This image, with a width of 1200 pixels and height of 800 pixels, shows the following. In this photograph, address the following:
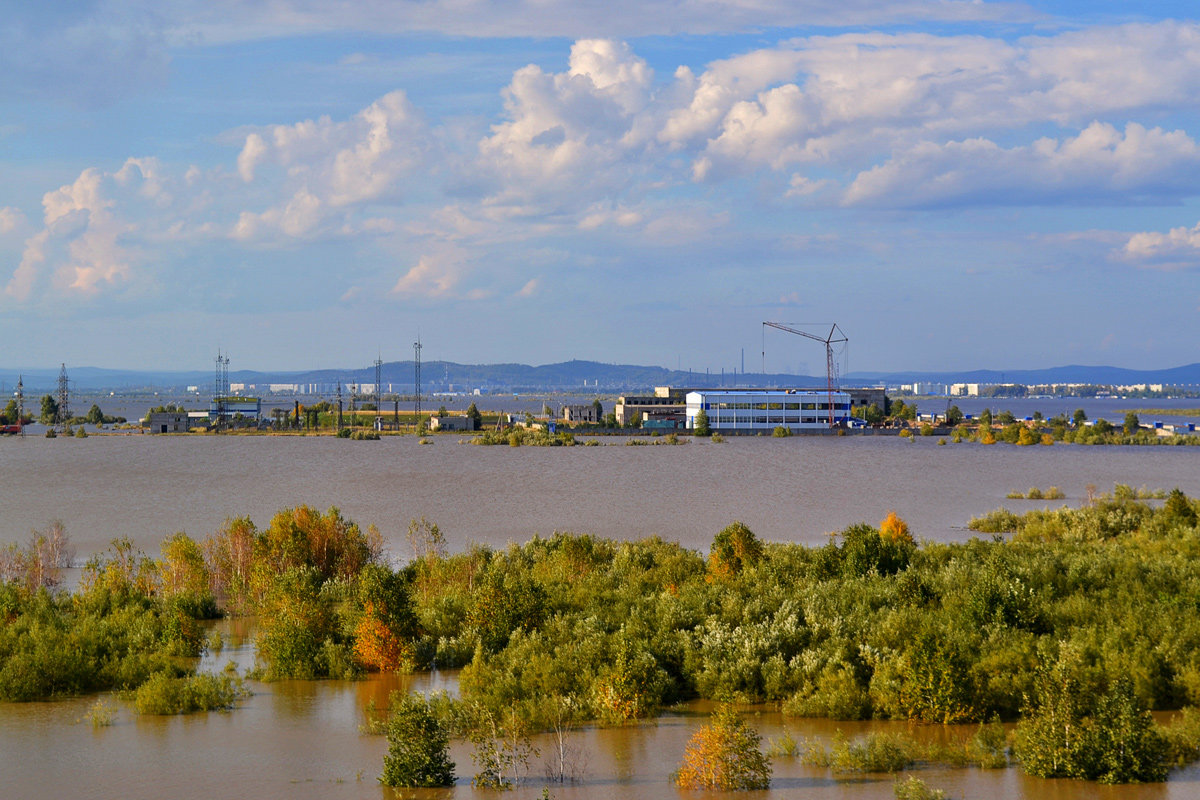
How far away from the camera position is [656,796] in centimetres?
1014

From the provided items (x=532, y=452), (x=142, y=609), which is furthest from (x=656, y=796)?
(x=532, y=452)

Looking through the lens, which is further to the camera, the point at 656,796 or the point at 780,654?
the point at 780,654

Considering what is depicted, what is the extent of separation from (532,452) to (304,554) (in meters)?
64.8

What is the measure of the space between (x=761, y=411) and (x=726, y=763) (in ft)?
335

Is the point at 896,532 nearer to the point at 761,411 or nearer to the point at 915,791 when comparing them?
the point at 915,791

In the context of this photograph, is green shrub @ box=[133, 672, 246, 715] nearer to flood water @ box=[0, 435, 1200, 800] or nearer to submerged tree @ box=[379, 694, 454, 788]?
flood water @ box=[0, 435, 1200, 800]

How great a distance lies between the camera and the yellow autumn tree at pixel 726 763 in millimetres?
10141

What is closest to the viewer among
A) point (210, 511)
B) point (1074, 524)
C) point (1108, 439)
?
point (1074, 524)

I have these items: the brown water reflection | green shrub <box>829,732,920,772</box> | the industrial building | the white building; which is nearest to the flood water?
the brown water reflection

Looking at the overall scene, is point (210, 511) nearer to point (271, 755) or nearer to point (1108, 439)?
point (271, 755)

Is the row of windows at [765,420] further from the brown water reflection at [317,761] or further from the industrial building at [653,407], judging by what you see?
the brown water reflection at [317,761]

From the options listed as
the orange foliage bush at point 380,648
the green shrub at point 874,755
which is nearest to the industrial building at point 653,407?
the orange foliage bush at point 380,648

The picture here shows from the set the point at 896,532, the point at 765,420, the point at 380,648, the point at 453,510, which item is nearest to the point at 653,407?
the point at 765,420

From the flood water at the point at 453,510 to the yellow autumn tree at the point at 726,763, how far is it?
26 cm
